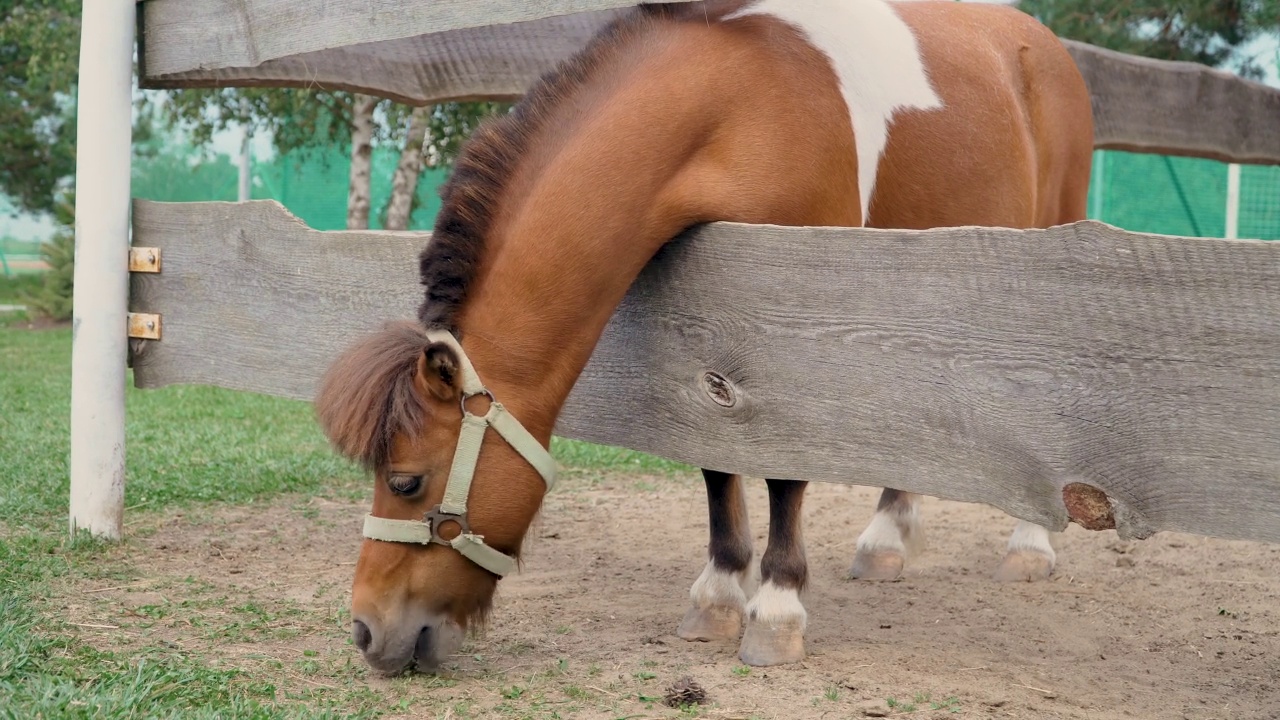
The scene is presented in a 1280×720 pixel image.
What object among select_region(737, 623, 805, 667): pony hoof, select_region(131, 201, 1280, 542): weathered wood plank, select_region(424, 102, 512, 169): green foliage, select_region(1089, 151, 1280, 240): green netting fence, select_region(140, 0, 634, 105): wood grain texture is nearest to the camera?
select_region(131, 201, 1280, 542): weathered wood plank

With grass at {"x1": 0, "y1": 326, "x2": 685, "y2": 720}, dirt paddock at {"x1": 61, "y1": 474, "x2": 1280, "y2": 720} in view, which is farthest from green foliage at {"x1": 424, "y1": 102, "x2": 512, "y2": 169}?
dirt paddock at {"x1": 61, "y1": 474, "x2": 1280, "y2": 720}

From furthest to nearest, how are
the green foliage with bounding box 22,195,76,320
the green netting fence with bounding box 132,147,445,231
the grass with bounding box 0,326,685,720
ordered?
the green netting fence with bounding box 132,147,445,231
the green foliage with bounding box 22,195,76,320
the grass with bounding box 0,326,685,720

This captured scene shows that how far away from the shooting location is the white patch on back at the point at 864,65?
3019mm

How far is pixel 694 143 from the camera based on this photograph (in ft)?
8.90

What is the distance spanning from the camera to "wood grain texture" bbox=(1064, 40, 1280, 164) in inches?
205

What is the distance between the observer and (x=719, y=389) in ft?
8.85

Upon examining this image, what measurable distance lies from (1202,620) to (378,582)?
2546mm

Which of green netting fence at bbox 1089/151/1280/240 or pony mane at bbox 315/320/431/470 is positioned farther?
green netting fence at bbox 1089/151/1280/240

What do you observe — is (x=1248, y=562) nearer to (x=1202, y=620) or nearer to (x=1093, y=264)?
(x=1202, y=620)

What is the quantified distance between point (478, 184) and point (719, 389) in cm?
75

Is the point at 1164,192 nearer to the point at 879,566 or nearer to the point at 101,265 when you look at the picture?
the point at 879,566

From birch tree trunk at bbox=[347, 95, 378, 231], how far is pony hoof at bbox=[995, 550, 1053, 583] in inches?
339

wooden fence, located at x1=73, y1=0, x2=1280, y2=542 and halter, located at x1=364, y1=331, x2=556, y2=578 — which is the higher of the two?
wooden fence, located at x1=73, y1=0, x2=1280, y2=542

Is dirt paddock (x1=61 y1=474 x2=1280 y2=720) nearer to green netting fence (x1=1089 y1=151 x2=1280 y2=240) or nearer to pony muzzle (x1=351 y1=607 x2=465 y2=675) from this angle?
pony muzzle (x1=351 y1=607 x2=465 y2=675)
